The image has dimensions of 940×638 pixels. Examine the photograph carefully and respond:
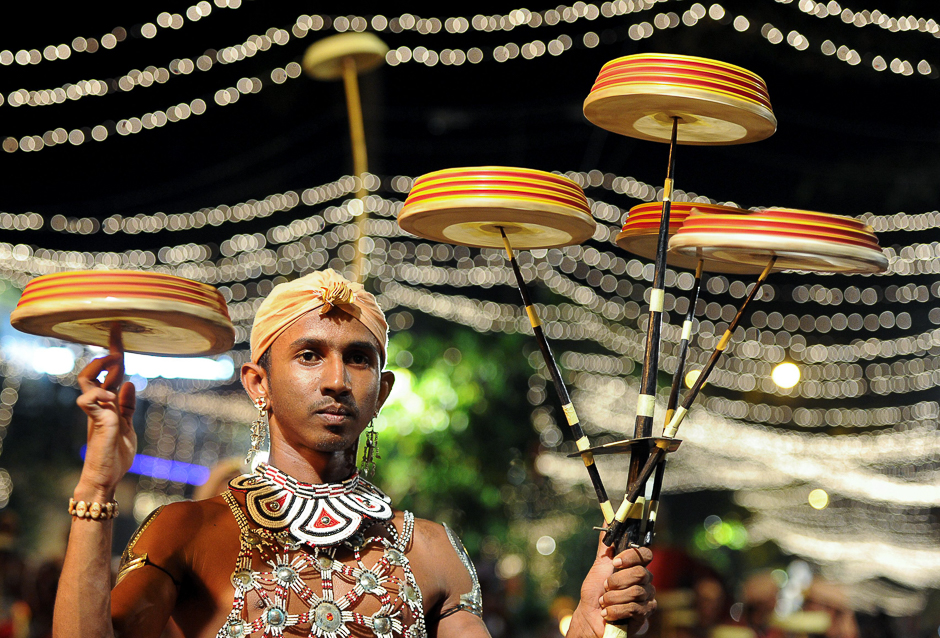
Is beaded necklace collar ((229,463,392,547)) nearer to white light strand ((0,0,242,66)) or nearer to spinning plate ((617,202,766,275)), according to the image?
spinning plate ((617,202,766,275))

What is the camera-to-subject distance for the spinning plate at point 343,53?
6133mm

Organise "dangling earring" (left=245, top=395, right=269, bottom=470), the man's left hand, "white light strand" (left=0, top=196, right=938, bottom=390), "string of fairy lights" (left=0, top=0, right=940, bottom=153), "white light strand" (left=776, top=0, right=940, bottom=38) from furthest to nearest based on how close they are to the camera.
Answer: "white light strand" (left=0, top=196, right=938, bottom=390)
"string of fairy lights" (left=0, top=0, right=940, bottom=153)
"white light strand" (left=776, top=0, right=940, bottom=38)
"dangling earring" (left=245, top=395, right=269, bottom=470)
the man's left hand

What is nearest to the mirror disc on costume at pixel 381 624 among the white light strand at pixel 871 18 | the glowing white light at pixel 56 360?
the white light strand at pixel 871 18

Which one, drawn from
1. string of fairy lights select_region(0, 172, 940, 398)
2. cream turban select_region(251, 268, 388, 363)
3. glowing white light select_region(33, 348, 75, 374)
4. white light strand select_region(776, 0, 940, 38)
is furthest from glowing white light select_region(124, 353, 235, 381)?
cream turban select_region(251, 268, 388, 363)

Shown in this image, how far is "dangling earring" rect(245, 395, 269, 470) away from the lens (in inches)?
106

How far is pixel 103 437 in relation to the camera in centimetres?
223

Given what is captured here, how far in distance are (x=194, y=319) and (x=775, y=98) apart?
7.77 m

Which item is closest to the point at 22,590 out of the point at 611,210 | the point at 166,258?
the point at 166,258

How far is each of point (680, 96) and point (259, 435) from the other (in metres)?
1.37

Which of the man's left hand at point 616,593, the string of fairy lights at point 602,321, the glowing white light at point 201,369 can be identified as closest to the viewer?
the man's left hand at point 616,593

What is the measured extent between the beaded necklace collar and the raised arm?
0.35 metres

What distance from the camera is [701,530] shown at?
2966 cm

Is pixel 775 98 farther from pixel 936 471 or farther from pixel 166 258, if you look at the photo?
pixel 936 471

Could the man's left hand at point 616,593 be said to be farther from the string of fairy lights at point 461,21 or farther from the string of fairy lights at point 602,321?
the string of fairy lights at point 602,321
